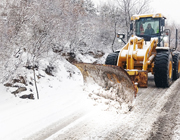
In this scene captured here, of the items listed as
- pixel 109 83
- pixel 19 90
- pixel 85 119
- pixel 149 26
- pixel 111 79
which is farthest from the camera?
pixel 149 26

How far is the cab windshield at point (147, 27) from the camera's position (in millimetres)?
7832

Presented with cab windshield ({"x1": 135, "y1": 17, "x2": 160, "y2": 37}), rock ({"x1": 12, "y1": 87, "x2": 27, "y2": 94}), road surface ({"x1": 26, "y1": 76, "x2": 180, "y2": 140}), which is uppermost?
cab windshield ({"x1": 135, "y1": 17, "x2": 160, "y2": 37})

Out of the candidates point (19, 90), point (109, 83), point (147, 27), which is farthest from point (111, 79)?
point (147, 27)

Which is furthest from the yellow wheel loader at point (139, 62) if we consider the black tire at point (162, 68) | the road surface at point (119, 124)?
the road surface at point (119, 124)

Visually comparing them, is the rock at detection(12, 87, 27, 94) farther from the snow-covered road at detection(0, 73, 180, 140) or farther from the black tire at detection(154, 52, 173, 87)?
the black tire at detection(154, 52, 173, 87)

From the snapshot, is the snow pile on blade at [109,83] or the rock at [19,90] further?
the rock at [19,90]

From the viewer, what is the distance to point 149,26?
797cm

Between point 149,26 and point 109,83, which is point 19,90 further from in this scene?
point 149,26

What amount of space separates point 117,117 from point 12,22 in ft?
14.4

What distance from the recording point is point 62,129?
11.4 feet

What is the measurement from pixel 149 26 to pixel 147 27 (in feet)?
0.29

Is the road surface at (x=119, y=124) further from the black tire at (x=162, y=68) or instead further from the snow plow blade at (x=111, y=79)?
the black tire at (x=162, y=68)

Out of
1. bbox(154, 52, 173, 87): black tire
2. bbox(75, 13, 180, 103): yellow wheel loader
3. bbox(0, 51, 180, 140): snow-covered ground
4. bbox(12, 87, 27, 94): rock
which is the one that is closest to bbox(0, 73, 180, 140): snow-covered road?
bbox(0, 51, 180, 140): snow-covered ground

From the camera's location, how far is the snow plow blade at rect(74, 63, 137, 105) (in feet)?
13.9
